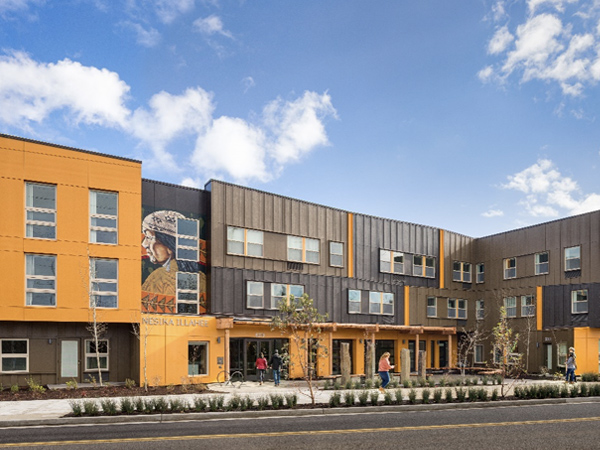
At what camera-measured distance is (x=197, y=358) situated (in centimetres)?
2886

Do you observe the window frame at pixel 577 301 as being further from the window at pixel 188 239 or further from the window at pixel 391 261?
the window at pixel 188 239

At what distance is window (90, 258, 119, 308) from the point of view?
26328mm

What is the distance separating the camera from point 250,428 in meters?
14.3

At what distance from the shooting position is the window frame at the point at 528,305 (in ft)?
128

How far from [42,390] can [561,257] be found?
1218 inches

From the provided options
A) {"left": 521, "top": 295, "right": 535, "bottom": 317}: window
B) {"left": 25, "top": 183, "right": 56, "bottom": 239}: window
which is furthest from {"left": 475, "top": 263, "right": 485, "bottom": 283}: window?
{"left": 25, "top": 183, "right": 56, "bottom": 239}: window

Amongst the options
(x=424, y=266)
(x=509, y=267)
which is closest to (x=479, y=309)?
(x=509, y=267)

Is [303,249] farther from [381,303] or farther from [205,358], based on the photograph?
[205,358]

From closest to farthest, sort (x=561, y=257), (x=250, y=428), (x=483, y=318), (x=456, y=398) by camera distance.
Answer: (x=250, y=428) → (x=456, y=398) → (x=561, y=257) → (x=483, y=318)

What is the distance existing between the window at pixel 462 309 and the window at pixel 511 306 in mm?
3082

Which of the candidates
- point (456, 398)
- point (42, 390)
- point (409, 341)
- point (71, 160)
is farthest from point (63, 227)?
point (409, 341)

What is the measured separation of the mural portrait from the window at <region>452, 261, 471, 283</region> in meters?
20.5

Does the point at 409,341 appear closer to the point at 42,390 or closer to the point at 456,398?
the point at 456,398

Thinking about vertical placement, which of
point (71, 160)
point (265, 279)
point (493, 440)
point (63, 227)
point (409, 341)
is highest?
point (71, 160)
